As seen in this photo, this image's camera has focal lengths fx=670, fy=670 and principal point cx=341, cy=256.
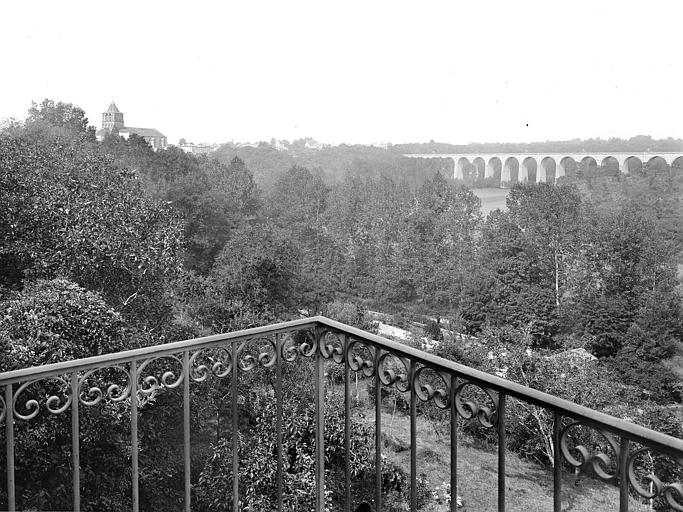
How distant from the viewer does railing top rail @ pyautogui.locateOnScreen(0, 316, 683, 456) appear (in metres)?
1.00

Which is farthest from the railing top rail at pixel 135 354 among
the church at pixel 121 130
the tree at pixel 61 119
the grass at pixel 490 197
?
the grass at pixel 490 197

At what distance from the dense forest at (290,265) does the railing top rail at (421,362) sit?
553 cm

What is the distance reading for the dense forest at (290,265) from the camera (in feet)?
27.2

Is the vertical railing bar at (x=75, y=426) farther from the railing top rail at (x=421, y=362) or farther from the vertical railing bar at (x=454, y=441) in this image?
the vertical railing bar at (x=454, y=441)

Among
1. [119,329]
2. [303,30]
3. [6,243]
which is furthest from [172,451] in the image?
[303,30]

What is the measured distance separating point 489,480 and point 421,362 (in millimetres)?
11713

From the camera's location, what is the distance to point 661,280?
839 inches

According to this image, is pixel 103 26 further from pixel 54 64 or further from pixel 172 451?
pixel 172 451

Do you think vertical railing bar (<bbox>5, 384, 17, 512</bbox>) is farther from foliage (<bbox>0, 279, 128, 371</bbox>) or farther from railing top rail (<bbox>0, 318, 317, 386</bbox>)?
foliage (<bbox>0, 279, 128, 371</bbox>)

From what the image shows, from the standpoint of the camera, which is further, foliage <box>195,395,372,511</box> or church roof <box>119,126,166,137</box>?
church roof <box>119,126,166,137</box>

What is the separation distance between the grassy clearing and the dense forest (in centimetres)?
65

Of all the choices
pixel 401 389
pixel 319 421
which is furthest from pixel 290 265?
pixel 401 389

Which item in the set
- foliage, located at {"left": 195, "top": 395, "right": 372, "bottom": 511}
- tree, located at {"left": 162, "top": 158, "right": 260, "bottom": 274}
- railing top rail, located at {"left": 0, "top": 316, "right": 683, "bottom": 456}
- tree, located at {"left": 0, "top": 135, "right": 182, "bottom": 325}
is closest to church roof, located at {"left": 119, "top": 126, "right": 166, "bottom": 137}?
tree, located at {"left": 162, "top": 158, "right": 260, "bottom": 274}

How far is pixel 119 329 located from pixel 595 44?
31.5 m
